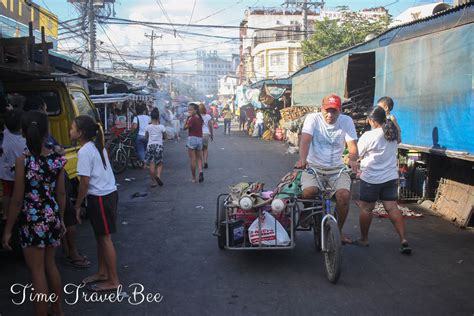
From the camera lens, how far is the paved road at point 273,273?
4000mm

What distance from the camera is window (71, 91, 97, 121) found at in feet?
25.1

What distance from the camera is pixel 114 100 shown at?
43.6 feet

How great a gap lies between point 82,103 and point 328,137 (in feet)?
15.3

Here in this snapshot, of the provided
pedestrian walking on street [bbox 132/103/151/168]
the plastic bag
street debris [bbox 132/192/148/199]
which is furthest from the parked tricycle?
pedestrian walking on street [bbox 132/103/151/168]

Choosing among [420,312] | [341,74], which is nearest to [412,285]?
[420,312]

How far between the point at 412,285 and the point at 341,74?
25.3 ft

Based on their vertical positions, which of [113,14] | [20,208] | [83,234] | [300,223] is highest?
[113,14]

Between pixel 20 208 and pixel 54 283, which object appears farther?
pixel 54 283

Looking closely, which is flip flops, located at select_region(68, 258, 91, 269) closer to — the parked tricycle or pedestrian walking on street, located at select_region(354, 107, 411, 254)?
the parked tricycle

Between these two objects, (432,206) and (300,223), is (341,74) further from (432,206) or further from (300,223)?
(300,223)

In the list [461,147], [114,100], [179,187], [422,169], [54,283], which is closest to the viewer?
[54,283]

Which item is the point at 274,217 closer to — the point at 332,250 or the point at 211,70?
the point at 332,250

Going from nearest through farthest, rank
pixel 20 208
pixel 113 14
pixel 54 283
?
pixel 20 208 → pixel 54 283 → pixel 113 14

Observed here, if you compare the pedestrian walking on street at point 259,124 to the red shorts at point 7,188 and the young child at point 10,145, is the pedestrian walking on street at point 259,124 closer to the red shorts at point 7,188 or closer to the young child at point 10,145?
the young child at point 10,145
